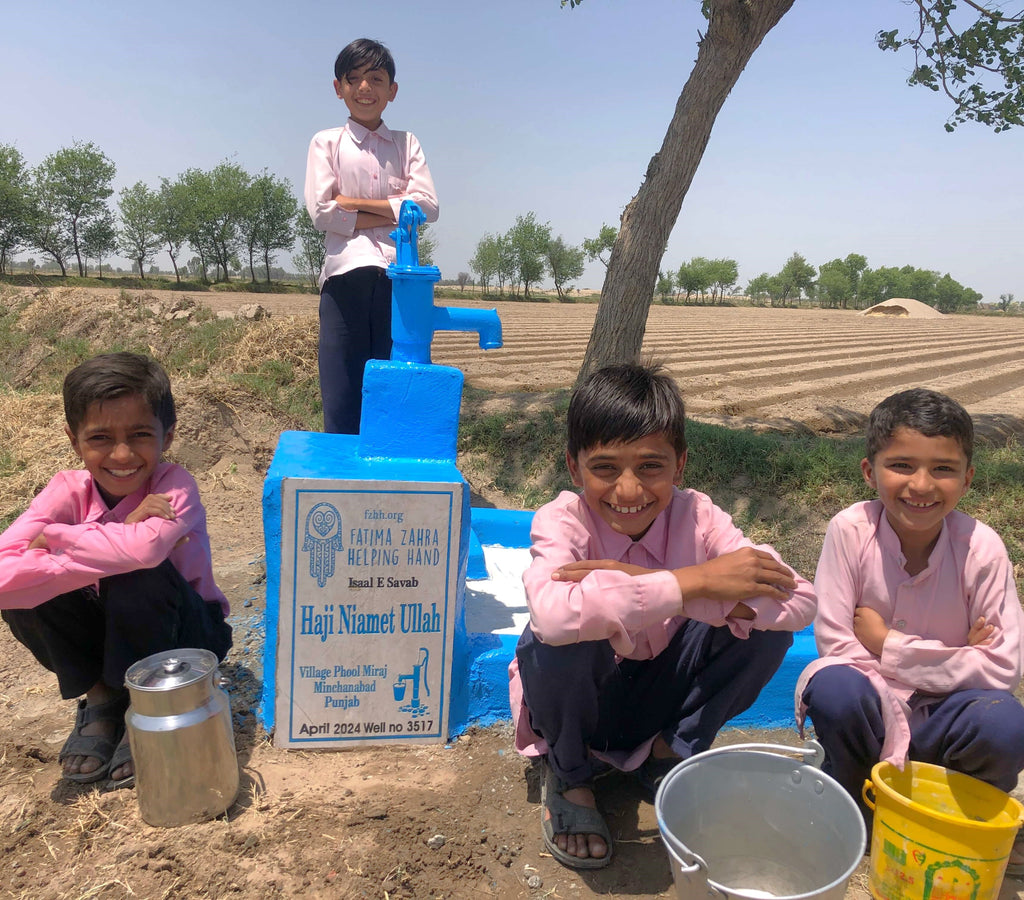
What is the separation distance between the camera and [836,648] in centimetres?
169

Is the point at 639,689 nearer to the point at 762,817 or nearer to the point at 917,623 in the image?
the point at 762,817

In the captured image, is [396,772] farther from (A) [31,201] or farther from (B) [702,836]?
(A) [31,201]

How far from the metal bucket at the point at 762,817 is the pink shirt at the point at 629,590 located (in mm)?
257

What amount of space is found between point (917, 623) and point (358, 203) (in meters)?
2.28

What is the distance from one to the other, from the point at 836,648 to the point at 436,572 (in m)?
0.99

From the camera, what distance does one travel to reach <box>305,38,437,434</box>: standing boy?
2762 millimetres

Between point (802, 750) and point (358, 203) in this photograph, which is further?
point (358, 203)

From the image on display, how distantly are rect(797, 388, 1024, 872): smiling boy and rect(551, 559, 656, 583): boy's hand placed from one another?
518 mm

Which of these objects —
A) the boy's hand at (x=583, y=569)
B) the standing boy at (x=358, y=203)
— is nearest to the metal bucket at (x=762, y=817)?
the boy's hand at (x=583, y=569)

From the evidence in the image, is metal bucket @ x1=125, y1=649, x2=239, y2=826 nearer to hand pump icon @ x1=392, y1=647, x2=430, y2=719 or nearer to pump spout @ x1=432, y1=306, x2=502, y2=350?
hand pump icon @ x1=392, y1=647, x2=430, y2=719

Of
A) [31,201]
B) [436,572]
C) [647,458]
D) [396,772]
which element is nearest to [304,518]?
[436,572]

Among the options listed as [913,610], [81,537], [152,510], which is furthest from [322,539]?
[913,610]

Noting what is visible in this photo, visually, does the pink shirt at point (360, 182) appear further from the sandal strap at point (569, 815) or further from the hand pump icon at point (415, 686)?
the sandal strap at point (569, 815)

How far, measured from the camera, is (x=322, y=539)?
6.16 ft
